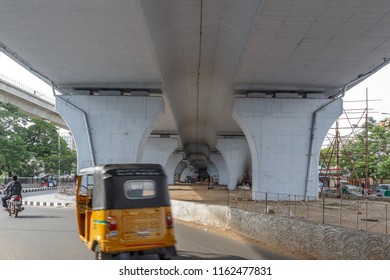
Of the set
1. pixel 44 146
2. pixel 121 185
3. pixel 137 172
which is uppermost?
pixel 44 146

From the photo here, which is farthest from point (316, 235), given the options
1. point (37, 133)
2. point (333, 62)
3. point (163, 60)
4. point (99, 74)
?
point (37, 133)

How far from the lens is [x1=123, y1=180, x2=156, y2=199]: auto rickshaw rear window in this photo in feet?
25.5

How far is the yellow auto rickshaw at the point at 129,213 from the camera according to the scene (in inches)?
292

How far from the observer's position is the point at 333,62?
19500mm

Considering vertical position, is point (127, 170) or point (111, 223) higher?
point (127, 170)

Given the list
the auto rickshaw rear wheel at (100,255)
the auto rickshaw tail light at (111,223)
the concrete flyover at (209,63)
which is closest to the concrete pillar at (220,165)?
the concrete flyover at (209,63)

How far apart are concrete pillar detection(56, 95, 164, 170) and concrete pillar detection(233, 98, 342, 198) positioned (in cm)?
648

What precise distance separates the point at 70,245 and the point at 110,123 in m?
15.7

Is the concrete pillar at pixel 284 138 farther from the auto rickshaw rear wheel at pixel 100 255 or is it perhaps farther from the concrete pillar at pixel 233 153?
the concrete pillar at pixel 233 153

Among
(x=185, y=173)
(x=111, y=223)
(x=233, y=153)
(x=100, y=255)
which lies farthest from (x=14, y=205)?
(x=185, y=173)

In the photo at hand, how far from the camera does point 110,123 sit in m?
25.1

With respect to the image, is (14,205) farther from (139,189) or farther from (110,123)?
(139,189)

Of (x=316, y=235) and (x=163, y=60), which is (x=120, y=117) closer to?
(x=163, y=60)

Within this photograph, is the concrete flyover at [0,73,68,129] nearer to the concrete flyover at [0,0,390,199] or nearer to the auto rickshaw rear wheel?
the concrete flyover at [0,0,390,199]
